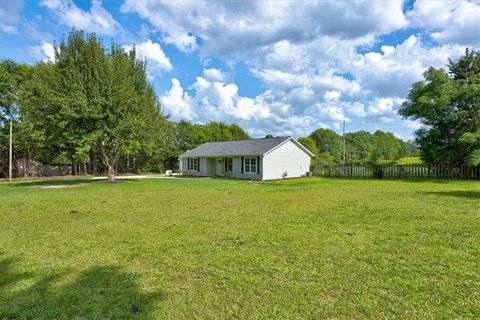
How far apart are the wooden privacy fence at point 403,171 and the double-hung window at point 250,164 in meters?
6.19

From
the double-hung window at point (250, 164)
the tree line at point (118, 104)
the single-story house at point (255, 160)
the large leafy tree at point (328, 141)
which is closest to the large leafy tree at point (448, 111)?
the tree line at point (118, 104)

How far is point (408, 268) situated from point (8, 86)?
36.9 meters

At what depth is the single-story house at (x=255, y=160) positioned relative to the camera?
2505 centimetres

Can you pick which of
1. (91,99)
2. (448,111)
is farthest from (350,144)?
(91,99)

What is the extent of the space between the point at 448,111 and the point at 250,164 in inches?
577

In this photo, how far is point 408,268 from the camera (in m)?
3.74

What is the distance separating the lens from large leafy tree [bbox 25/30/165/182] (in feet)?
57.6

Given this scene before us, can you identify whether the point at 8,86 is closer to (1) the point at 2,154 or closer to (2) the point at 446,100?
(1) the point at 2,154

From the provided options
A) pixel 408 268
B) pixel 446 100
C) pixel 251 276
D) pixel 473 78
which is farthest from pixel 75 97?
pixel 473 78

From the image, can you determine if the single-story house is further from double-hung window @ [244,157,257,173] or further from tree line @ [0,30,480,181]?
tree line @ [0,30,480,181]

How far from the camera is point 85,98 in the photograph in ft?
58.0

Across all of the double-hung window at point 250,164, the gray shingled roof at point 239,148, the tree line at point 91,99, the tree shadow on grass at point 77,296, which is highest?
the tree line at point 91,99

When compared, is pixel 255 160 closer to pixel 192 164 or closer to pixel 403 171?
pixel 192 164

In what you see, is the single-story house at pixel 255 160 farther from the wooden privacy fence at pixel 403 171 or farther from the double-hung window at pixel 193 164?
the wooden privacy fence at pixel 403 171
